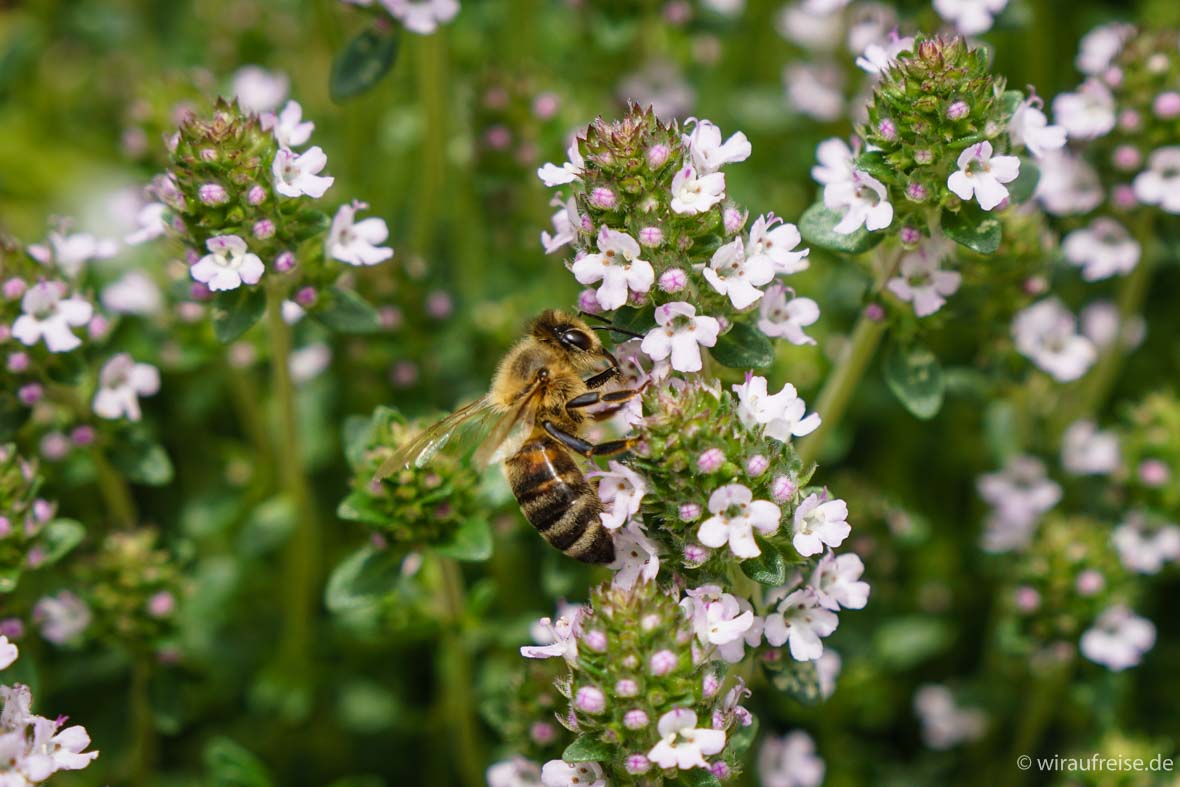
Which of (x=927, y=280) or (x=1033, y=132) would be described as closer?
(x=1033, y=132)

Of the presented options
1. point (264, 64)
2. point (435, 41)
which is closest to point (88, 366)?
point (435, 41)

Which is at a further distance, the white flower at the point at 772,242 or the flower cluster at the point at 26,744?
the white flower at the point at 772,242

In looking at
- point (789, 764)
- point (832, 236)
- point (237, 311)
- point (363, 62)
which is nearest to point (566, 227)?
point (832, 236)

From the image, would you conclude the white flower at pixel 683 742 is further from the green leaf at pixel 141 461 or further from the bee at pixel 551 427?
the green leaf at pixel 141 461

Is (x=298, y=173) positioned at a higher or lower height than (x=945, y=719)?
higher

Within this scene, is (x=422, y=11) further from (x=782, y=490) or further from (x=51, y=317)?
(x=782, y=490)

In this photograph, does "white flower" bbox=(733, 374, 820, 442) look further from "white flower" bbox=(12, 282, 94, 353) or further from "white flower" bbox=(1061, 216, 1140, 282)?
"white flower" bbox=(12, 282, 94, 353)

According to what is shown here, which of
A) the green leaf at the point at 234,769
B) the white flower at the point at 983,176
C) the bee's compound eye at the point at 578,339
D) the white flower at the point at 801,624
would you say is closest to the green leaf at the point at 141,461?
the green leaf at the point at 234,769

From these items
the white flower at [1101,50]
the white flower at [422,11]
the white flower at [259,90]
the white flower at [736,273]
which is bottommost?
the white flower at [736,273]
